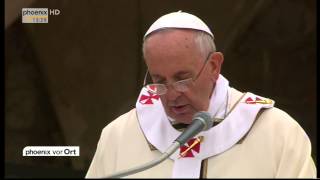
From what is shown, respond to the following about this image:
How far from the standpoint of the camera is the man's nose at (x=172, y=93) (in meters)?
2.87

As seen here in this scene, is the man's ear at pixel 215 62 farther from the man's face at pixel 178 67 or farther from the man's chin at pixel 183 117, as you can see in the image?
the man's chin at pixel 183 117

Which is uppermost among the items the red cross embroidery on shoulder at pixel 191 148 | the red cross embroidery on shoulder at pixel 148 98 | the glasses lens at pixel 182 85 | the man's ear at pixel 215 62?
the man's ear at pixel 215 62

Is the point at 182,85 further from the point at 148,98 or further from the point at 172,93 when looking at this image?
the point at 148,98

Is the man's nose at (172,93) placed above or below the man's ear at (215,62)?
below

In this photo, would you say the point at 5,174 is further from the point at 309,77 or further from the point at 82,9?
the point at 309,77

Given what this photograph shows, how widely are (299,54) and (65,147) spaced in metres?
1.99

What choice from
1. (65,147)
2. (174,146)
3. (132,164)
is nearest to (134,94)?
(65,147)

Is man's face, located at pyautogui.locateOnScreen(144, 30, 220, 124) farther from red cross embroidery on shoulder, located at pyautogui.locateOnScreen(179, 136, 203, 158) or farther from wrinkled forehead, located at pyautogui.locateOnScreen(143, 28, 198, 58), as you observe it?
red cross embroidery on shoulder, located at pyautogui.locateOnScreen(179, 136, 203, 158)

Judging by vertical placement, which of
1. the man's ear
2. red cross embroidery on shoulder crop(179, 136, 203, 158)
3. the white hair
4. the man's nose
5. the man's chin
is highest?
the white hair

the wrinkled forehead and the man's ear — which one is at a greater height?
Result: the wrinkled forehead

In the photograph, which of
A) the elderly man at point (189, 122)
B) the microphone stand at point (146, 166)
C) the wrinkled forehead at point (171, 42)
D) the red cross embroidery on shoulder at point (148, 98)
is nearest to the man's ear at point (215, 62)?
the elderly man at point (189, 122)

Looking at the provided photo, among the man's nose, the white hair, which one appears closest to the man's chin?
the man's nose

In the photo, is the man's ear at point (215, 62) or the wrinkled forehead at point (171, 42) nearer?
the wrinkled forehead at point (171, 42)

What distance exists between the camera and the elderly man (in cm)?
290
